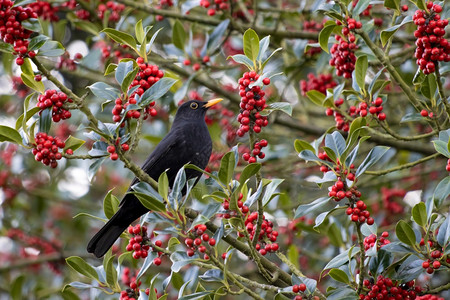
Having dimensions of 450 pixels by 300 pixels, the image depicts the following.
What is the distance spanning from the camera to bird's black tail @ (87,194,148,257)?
3.69 meters

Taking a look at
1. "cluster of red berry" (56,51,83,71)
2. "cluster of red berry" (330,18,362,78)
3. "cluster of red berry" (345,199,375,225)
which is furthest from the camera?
"cluster of red berry" (56,51,83,71)

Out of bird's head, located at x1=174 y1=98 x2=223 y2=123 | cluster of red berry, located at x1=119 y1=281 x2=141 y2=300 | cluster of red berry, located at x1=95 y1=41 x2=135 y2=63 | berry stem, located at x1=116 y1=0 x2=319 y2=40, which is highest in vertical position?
berry stem, located at x1=116 y1=0 x2=319 y2=40

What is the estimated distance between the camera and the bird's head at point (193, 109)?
4.62m

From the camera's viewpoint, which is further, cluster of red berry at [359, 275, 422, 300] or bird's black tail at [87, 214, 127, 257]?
bird's black tail at [87, 214, 127, 257]

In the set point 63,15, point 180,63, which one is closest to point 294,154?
point 180,63

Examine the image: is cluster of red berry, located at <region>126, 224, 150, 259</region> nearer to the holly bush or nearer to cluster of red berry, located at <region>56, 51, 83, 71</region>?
the holly bush

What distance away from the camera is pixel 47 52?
3129mm

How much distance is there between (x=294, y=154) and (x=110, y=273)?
8.38 feet

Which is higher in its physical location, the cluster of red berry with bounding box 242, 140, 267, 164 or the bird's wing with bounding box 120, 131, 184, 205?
the cluster of red berry with bounding box 242, 140, 267, 164

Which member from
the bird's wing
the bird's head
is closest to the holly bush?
the bird's head

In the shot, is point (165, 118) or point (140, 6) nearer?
point (140, 6)

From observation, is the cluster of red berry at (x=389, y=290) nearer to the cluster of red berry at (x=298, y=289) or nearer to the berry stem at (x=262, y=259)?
the cluster of red berry at (x=298, y=289)

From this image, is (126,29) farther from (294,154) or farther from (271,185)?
(271,185)

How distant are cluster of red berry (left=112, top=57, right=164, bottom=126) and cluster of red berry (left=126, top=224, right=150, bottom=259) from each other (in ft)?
1.78
